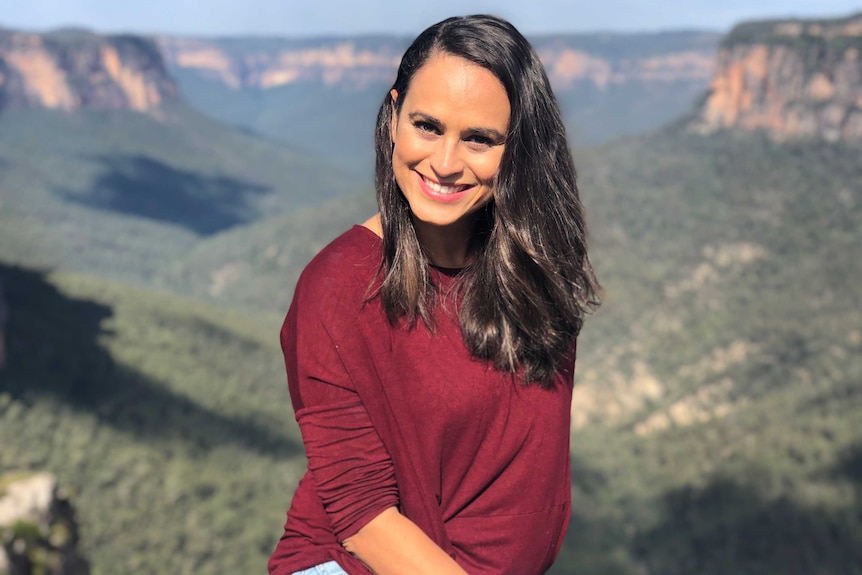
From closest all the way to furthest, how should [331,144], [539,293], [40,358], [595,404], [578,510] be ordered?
[539,293], [40,358], [578,510], [595,404], [331,144]

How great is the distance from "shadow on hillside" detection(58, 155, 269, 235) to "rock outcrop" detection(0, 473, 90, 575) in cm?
7940

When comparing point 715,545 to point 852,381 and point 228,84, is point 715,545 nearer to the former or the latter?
point 852,381

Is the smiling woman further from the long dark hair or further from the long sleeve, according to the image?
the long sleeve

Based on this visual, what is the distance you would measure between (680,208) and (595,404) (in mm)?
15852

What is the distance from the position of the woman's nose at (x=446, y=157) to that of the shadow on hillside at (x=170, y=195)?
91.2 meters

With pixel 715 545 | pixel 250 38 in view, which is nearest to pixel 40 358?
pixel 715 545

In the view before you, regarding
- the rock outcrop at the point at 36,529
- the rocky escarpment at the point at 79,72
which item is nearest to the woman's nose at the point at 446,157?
the rock outcrop at the point at 36,529

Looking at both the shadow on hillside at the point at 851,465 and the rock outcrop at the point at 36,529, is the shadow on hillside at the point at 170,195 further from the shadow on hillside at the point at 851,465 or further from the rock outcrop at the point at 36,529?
the rock outcrop at the point at 36,529

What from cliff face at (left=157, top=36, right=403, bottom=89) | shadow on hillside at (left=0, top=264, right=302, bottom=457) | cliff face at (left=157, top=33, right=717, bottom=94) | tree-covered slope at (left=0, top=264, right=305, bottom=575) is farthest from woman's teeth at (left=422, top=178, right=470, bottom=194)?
cliff face at (left=157, top=36, right=403, bottom=89)

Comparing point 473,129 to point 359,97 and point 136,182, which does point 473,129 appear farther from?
point 359,97

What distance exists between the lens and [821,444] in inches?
1361

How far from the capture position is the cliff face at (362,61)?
123 meters

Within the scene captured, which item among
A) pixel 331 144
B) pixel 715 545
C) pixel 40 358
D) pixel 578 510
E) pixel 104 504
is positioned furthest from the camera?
pixel 331 144

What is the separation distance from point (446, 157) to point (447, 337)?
437 mm
